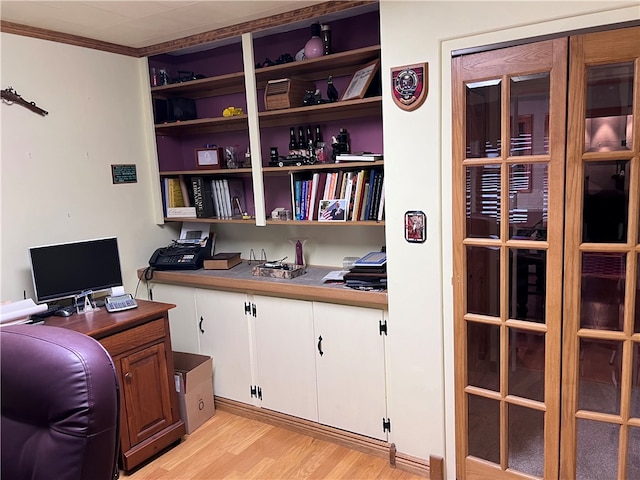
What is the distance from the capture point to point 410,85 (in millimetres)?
2154

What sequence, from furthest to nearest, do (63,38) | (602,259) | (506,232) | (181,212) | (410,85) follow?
1. (181,212)
2. (63,38)
3. (410,85)
4. (506,232)
5. (602,259)

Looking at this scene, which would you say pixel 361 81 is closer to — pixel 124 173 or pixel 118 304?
pixel 124 173

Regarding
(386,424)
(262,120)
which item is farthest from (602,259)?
(262,120)

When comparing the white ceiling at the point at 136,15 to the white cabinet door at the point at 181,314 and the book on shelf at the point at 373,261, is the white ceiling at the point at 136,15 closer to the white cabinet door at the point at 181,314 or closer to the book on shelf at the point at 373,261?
the book on shelf at the point at 373,261

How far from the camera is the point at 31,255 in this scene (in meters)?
2.57

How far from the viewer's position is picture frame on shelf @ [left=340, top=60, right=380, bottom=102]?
253 cm

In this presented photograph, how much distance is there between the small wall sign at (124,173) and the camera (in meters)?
3.13

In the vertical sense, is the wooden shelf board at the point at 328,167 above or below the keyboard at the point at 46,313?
above

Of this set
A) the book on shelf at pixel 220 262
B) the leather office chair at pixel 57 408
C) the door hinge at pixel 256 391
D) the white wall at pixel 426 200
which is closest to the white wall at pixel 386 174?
the white wall at pixel 426 200

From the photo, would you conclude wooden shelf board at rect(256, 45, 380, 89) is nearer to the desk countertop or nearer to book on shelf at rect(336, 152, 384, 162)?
book on shelf at rect(336, 152, 384, 162)

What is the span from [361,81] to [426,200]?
81 cm

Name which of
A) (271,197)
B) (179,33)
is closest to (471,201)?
(271,197)

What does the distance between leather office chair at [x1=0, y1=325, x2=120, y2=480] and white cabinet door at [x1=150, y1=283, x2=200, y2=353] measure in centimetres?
193

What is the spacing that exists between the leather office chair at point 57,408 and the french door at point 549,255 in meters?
1.55
